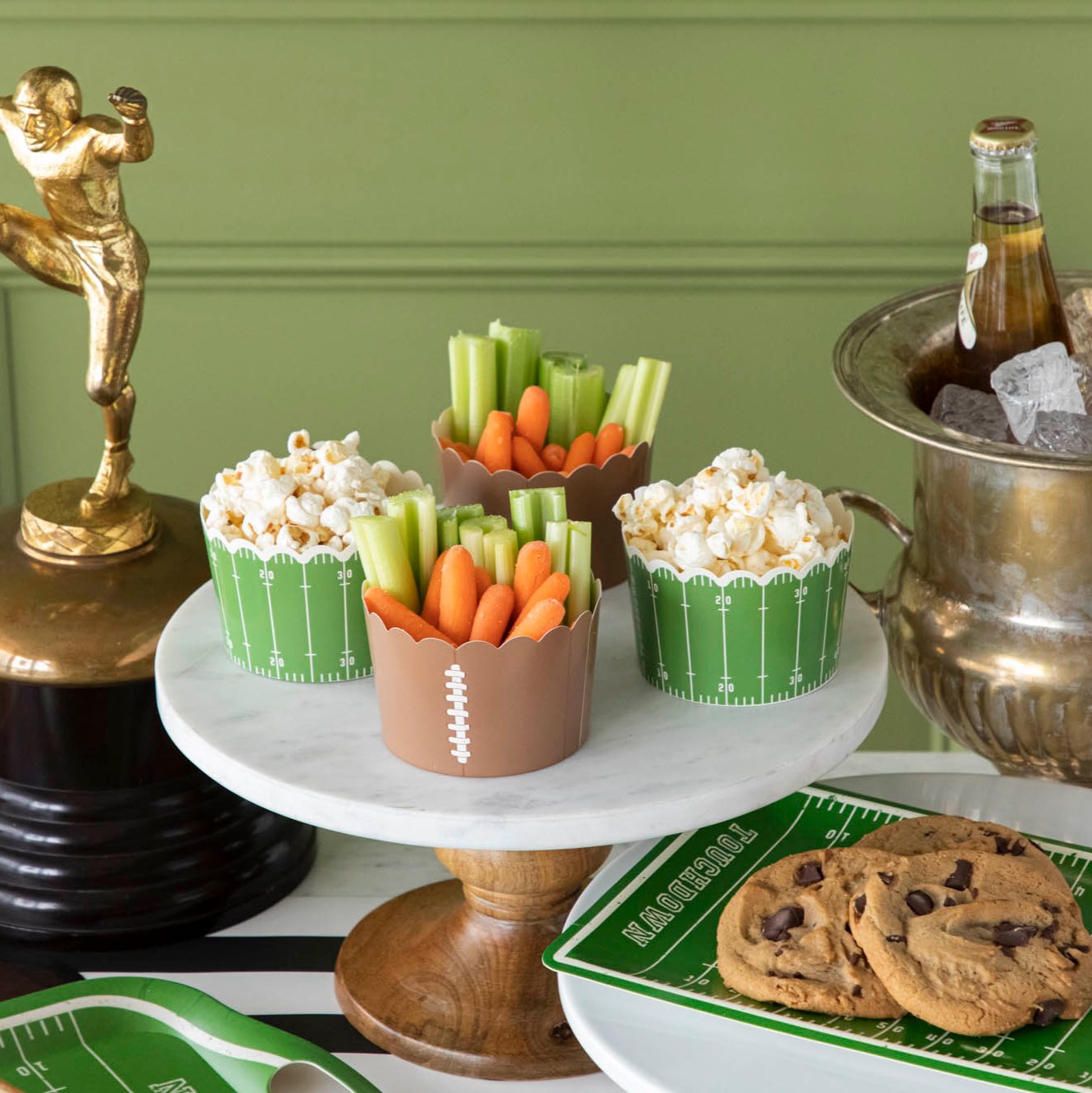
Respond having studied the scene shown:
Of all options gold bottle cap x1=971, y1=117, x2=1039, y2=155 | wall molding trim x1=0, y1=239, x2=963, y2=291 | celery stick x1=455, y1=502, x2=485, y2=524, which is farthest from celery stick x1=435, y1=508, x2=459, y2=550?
wall molding trim x1=0, y1=239, x2=963, y2=291

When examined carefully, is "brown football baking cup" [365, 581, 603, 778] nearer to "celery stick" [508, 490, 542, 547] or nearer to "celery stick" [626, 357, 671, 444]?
"celery stick" [508, 490, 542, 547]

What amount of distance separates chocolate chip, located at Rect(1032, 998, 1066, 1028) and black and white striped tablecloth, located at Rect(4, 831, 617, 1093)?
0.26 metres

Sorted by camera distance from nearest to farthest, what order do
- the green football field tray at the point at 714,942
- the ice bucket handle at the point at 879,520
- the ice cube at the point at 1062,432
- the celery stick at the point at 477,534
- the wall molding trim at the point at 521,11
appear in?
the green football field tray at the point at 714,942, the celery stick at the point at 477,534, the ice cube at the point at 1062,432, the ice bucket handle at the point at 879,520, the wall molding trim at the point at 521,11

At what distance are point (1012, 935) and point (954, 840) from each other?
11cm

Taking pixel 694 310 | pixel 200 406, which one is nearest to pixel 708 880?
pixel 694 310

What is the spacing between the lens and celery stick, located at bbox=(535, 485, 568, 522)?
75 centimetres

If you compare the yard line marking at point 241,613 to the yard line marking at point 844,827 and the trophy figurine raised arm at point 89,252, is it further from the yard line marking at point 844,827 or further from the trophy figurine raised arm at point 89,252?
the yard line marking at point 844,827

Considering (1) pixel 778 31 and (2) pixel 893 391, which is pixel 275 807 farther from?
(1) pixel 778 31

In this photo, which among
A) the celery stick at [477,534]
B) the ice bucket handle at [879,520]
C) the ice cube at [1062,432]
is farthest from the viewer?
the ice bucket handle at [879,520]

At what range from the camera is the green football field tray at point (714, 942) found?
63 centimetres

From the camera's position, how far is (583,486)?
0.88 meters

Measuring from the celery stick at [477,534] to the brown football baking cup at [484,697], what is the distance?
6 cm

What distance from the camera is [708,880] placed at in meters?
0.78

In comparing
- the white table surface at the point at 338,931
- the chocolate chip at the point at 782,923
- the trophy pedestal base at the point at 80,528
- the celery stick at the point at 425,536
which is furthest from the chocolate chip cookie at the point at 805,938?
the trophy pedestal base at the point at 80,528
